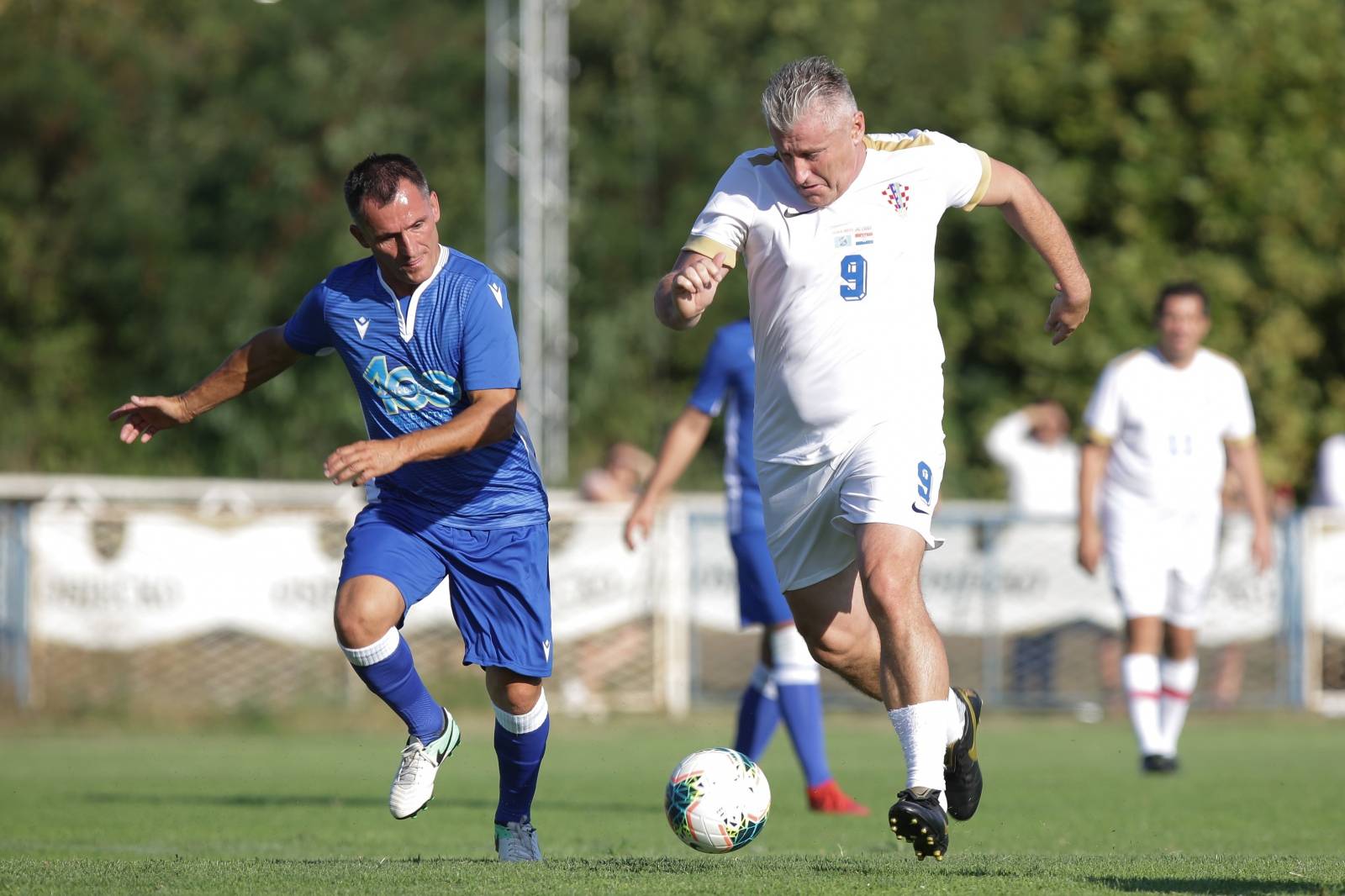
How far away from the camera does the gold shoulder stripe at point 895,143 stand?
6438 mm

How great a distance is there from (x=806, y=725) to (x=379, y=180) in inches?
167

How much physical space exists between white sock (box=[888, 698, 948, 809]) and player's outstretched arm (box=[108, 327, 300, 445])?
2.75 meters

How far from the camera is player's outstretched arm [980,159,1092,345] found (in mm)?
6559

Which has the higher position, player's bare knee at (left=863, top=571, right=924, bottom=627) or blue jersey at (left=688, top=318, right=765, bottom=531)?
blue jersey at (left=688, top=318, right=765, bottom=531)

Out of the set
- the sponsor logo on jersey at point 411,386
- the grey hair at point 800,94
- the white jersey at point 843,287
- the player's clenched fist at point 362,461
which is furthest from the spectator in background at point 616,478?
the grey hair at point 800,94

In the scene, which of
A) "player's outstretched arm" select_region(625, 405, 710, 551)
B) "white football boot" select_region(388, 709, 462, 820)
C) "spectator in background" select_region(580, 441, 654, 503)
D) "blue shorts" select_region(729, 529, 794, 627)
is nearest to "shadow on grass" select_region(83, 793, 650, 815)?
"blue shorts" select_region(729, 529, 794, 627)

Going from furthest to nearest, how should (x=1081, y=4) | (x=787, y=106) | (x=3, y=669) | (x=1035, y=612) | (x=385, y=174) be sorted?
(x=1081, y=4) < (x=1035, y=612) < (x=3, y=669) < (x=385, y=174) < (x=787, y=106)

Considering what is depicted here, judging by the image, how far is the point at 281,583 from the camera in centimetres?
1572

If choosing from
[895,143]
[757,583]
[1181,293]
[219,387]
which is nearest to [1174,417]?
[1181,293]

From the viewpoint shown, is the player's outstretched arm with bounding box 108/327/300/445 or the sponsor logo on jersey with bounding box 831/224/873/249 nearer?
the sponsor logo on jersey with bounding box 831/224/873/249

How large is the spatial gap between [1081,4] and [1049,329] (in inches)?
1007

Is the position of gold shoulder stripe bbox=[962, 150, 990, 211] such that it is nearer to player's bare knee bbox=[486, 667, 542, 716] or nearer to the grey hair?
the grey hair

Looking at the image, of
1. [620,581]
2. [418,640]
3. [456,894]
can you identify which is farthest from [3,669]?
[456,894]

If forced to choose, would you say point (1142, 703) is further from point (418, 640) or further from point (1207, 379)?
point (418, 640)
